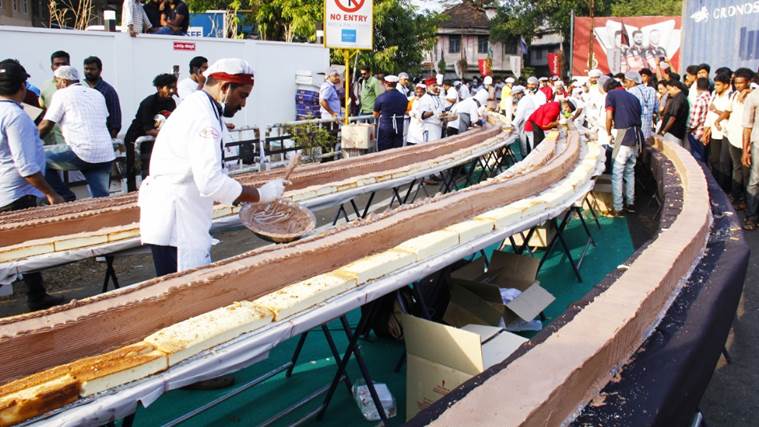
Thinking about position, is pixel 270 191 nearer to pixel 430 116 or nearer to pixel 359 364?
pixel 359 364

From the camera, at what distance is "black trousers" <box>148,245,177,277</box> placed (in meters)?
3.63

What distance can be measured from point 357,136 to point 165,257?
649 cm

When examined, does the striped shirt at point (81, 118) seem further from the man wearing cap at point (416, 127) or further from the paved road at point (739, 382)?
the man wearing cap at point (416, 127)

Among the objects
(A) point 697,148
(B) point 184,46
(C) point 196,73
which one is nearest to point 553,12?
(A) point 697,148

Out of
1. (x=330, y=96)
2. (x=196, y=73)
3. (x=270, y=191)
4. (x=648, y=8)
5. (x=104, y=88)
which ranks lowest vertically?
(x=270, y=191)

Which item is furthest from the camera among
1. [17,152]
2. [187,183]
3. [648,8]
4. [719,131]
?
[648,8]

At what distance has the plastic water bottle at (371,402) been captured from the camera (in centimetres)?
367

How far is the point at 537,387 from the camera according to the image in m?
2.20

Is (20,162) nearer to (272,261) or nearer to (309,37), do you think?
(272,261)

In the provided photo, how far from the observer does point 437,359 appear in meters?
3.34

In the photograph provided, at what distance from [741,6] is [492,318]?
10.8 meters

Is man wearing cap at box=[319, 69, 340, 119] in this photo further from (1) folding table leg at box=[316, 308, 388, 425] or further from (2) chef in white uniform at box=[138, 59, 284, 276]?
(1) folding table leg at box=[316, 308, 388, 425]

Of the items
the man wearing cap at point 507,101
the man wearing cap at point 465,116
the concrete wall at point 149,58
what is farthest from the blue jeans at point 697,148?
the concrete wall at point 149,58

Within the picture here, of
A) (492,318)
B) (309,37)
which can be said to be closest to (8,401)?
(492,318)
